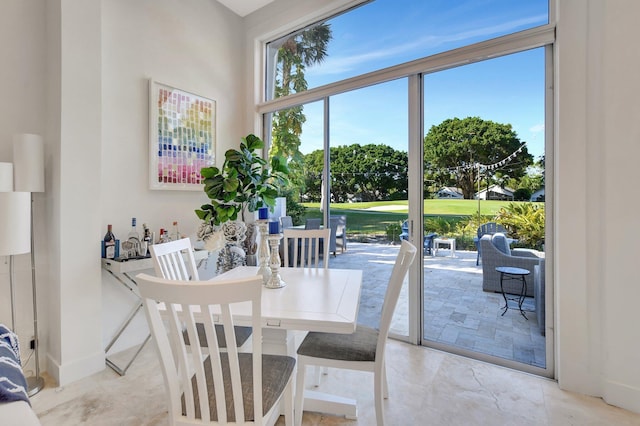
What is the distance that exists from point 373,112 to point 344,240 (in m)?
1.32

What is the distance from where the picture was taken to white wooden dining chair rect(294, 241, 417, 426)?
1563mm

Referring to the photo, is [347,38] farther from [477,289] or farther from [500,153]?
[477,289]

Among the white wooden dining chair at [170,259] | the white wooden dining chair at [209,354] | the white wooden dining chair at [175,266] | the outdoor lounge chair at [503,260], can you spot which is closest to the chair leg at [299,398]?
the white wooden dining chair at [209,354]

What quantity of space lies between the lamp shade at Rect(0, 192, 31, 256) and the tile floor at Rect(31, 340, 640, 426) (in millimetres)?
1029

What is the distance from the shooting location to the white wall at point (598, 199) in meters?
1.90

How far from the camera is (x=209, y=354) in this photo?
1.14 metres

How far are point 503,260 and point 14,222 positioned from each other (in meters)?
3.44

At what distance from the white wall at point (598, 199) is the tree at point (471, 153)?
299 mm

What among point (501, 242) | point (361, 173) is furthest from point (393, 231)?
point (501, 242)

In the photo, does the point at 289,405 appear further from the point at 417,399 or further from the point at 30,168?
the point at 30,168

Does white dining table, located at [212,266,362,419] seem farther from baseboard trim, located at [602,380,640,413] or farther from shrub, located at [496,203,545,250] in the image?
baseboard trim, located at [602,380,640,413]

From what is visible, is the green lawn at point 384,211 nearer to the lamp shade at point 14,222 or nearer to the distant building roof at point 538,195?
the distant building roof at point 538,195

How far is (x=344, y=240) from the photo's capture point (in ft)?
10.6

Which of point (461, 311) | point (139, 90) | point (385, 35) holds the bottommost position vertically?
point (461, 311)
